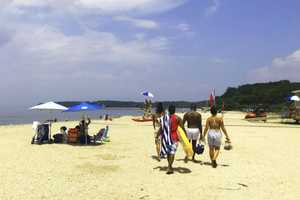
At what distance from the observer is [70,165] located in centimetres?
1248

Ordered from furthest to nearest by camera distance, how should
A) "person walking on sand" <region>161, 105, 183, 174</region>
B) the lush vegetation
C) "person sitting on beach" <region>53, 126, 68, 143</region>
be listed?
the lush vegetation < "person sitting on beach" <region>53, 126, 68, 143</region> < "person walking on sand" <region>161, 105, 183, 174</region>

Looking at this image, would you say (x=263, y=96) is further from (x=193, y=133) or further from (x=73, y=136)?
(x=193, y=133)

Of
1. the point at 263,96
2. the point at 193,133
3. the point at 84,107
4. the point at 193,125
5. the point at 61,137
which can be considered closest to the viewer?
the point at 193,133

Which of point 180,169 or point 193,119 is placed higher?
point 193,119

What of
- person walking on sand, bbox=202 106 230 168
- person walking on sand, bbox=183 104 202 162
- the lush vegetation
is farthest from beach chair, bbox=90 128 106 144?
the lush vegetation

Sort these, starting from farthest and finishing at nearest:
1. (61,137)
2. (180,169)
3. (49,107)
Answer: (49,107)
(61,137)
(180,169)

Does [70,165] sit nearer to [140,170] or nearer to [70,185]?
[140,170]

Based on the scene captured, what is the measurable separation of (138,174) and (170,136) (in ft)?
3.99

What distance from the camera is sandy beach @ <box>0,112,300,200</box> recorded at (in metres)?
8.92

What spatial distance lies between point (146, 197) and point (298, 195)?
2.96m

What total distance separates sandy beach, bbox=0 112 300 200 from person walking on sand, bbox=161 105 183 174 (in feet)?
1.59

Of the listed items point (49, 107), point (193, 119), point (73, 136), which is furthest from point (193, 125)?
point (49, 107)

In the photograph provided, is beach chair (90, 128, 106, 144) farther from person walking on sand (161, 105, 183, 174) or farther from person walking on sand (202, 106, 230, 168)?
person walking on sand (161, 105, 183, 174)

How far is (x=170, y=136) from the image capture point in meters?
11.0
